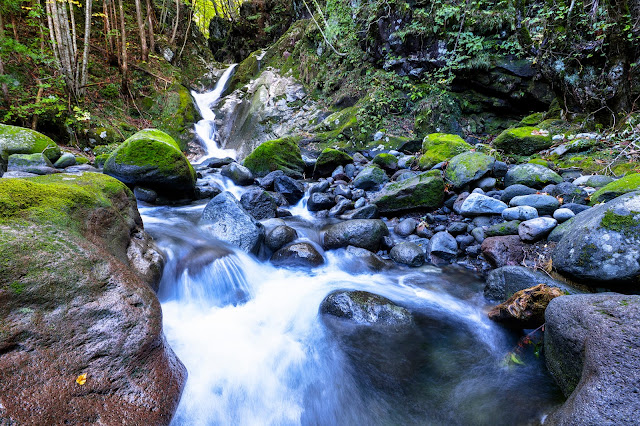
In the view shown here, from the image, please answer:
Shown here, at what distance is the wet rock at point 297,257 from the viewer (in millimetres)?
4891

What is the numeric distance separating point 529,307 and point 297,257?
3227mm

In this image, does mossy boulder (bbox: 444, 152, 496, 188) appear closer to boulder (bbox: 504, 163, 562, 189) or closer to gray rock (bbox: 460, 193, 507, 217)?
boulder (bbox: 504, 163, 562, 189)

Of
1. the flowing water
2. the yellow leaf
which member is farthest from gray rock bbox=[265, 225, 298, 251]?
the yellow leaf

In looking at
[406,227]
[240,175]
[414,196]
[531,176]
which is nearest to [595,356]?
[406,227]

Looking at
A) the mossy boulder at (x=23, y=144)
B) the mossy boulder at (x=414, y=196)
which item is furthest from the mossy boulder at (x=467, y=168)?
the mossy boulder at (x=23, y=144)

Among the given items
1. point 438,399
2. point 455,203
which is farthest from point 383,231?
point 438,399

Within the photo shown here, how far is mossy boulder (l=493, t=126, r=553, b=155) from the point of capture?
697cm

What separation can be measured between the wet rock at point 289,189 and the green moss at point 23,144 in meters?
5.48

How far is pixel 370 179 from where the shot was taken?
24.4 feet

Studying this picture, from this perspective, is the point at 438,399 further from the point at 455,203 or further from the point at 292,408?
the point at 455,203

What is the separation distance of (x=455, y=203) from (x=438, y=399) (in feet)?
13.2

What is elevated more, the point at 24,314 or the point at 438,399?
the point at 24,314

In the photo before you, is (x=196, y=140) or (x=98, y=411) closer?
(x=98, y=411)

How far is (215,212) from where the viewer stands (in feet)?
17.5
